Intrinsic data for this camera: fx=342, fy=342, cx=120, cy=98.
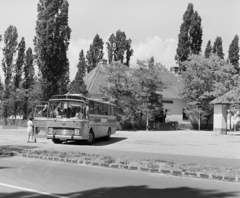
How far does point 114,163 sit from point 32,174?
301 cm

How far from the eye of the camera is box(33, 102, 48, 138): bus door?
21.1 metres

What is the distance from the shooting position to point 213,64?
53688 millimetres

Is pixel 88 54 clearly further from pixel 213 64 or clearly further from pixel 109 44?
pixel 213 64

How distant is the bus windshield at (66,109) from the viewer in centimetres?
2061

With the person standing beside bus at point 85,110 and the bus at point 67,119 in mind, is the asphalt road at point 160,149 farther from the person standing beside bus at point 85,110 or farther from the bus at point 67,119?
the person standing beside bus at point 85,110

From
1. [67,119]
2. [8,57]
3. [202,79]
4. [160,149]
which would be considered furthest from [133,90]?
[160,149]

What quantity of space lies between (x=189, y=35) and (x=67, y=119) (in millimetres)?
44138

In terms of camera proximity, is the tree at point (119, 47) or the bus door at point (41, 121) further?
the tree at point (119, 47)

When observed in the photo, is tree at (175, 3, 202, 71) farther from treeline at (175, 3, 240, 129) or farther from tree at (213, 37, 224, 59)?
tree at (213, 37, 224, 59)

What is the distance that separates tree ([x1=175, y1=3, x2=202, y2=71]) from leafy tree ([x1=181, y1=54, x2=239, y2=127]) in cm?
567

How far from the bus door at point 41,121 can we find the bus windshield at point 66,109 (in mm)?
368

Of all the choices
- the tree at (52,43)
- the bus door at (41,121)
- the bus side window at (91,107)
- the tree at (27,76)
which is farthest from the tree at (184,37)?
the bus door at (41,121)

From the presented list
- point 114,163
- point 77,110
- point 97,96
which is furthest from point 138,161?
point 97,96

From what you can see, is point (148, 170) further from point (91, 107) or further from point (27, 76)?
point (27, 76)
